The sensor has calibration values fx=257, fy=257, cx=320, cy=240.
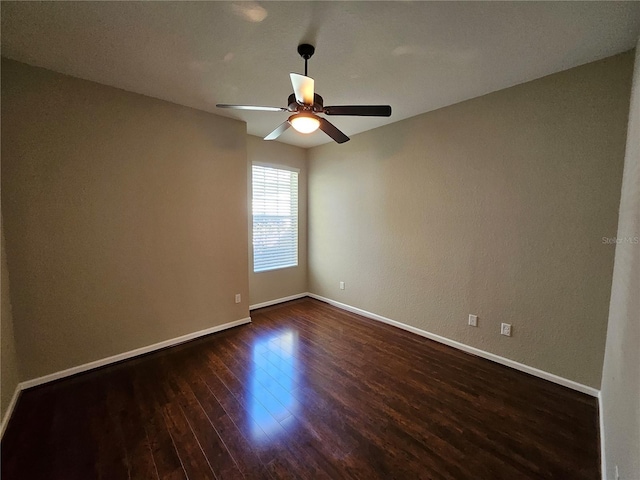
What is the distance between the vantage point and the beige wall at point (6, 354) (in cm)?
175

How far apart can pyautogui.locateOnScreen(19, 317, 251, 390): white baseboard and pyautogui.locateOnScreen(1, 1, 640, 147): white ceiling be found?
101 inches

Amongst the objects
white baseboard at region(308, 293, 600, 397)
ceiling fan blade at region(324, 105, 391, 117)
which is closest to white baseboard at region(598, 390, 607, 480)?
white baseboard at region(308, 293, 600, 397)

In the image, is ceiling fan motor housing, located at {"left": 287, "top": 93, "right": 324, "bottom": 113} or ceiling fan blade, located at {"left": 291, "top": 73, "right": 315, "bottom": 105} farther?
ceiling fan motor housing, located at {"left": 287, "top": 93, "right": 324, "bottom": 113}

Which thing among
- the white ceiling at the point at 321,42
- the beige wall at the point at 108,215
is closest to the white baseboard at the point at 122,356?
the beige wall at the point at 108,215

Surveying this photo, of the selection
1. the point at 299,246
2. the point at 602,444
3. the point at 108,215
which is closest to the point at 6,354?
the point at 108,215

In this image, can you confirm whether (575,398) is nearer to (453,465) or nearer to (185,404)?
(453,465)

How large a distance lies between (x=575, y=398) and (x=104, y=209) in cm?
430

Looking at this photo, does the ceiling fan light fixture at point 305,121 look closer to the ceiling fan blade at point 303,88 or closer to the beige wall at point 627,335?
the ceiling fan blade at point 303,88

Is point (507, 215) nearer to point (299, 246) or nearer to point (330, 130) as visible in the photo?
point (330, 130)

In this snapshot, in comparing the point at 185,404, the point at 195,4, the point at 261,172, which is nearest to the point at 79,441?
the point at 185,404

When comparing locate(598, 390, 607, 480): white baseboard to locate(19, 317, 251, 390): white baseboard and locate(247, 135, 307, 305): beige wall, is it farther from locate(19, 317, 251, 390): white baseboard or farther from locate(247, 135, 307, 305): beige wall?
locate(247, 135, 307, 305): beige wall

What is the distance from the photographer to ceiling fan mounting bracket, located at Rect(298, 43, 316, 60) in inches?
70.8

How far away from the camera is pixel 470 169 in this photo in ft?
→ 8.61

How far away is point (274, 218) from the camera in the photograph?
4.12m
